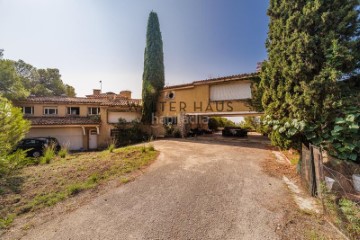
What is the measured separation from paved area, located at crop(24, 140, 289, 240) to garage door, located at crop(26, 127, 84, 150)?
1691 cm

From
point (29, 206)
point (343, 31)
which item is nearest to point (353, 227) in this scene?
point (343, 31)

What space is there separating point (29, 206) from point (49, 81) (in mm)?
42170

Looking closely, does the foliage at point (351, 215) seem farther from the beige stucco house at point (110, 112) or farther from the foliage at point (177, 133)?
the foliage at point (177, 133)

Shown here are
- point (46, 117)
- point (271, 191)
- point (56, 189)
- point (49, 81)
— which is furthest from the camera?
point (49, 81)

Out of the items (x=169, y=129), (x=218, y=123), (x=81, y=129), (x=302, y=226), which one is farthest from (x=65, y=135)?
(x=218, y=123)

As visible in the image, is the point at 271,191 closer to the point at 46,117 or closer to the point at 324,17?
the point at 324,17

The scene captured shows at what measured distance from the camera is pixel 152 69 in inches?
738

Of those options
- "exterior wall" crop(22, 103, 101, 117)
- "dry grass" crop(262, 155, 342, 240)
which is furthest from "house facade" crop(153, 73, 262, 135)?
"dry grass" crop(262, 155, 342, 240)

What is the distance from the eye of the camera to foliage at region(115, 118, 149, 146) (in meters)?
18.8

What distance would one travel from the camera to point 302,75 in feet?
18.4

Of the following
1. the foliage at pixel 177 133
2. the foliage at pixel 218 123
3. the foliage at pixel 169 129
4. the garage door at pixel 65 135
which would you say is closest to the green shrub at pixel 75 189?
the foliage at pixel 177 133

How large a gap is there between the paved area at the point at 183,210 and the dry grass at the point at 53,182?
3.62ft

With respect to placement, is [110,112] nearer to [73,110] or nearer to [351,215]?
[73,110]

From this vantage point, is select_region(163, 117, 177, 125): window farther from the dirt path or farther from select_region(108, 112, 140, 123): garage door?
the dirt path
